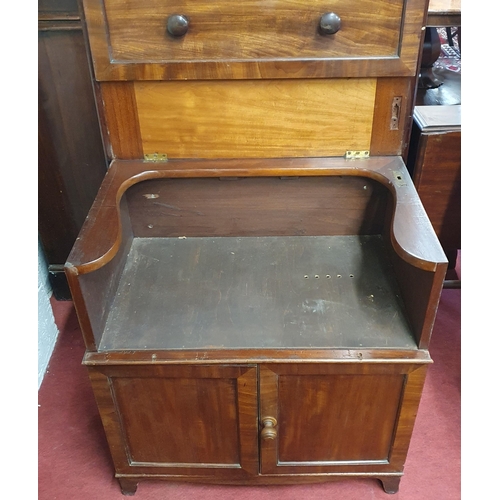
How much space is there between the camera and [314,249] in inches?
51.6

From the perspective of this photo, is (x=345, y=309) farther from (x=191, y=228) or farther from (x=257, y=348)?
(x=191, y=228)

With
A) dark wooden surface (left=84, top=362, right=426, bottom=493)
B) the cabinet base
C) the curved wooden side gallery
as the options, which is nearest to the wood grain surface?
the curved wooden side gallery

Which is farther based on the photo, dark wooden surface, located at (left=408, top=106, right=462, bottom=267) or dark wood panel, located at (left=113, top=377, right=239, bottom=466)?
dark wooden surface, located at (left=408, top=106, right=462, bottom=267)

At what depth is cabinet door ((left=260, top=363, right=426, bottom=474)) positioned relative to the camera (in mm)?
1064

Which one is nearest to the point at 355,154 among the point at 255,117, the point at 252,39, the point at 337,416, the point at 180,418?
the point at 255,117

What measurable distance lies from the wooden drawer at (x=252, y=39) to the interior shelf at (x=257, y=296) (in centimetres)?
41

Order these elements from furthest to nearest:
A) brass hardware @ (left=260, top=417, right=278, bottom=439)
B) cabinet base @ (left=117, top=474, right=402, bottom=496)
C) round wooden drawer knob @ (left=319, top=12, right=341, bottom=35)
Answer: cabinet base @ (left=117, top=474, right=402, bottom=496), brass hardware @ (left=260, top=417, right=278, bottom=439), round wooden drawer knob @ (left=319, top=12, right=341, bottom=35)

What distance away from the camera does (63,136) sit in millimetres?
1474

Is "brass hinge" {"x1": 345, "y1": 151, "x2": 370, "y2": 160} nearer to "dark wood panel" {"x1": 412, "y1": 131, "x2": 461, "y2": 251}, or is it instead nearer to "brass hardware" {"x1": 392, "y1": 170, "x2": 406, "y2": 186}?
"brass hardware" {"x1": 392, "y1": 170, "x2": 406, "y2": 186}

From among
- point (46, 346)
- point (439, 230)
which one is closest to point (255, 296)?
point (439, 230)

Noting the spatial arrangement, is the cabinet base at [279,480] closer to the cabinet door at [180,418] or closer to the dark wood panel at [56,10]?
the cabinet door at [180,418]

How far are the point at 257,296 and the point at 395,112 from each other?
496 millimetres

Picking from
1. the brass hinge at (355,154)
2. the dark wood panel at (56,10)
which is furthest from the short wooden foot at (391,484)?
the dark wood panel at (56,10)

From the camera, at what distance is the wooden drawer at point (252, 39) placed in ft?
3.44
